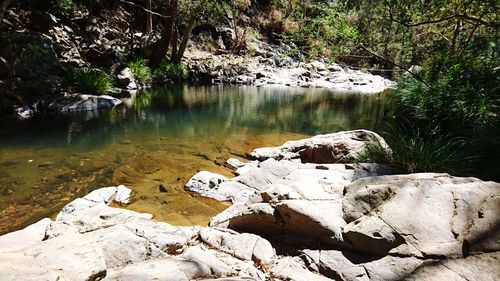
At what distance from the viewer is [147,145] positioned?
8000mm

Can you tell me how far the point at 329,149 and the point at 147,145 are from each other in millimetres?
4284

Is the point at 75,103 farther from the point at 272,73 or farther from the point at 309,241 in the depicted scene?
the point at 272,73

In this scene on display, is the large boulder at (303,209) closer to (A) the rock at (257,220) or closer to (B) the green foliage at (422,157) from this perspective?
(A) the rock at (257,220)

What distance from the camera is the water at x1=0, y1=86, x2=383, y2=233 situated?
16.4 ft

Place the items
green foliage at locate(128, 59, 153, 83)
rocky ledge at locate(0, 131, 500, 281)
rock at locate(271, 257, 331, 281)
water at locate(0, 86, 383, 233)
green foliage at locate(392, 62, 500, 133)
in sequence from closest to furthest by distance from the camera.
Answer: rocky ledge at locate(0, 131, 500, 281) < rock at locate(271, 257, 331, 281) < water at locate(0, 86, 383, 233) < green foliage at locate(392, 62, 500, 133) < green foliage at locate(128, 59, 153, 83)

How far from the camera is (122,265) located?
8.55 feet

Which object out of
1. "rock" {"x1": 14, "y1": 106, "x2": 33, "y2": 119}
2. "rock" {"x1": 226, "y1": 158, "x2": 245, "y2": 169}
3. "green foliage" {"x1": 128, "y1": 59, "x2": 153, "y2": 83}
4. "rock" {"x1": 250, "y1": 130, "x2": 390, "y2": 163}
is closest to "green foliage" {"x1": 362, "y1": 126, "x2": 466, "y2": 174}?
"rock" {"x1": 250, "y1": 130, "x2": 390, "y2": 163}

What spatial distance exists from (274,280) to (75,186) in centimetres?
416

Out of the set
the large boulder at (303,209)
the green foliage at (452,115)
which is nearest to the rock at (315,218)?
the large boulder at (303,209)

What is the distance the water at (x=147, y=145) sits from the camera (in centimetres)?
500

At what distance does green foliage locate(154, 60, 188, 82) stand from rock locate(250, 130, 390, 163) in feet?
44.8

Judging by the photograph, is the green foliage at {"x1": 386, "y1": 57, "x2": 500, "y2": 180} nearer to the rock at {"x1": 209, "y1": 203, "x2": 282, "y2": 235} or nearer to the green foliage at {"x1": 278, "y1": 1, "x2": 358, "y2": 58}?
the green foliage at {"x1": 278, "y1": 1, "x2": 358, "y2": 58}

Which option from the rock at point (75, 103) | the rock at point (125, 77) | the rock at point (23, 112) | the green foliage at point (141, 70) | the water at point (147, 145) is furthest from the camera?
the green foliage at point (141, 70)

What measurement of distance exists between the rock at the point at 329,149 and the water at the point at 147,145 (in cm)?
107
